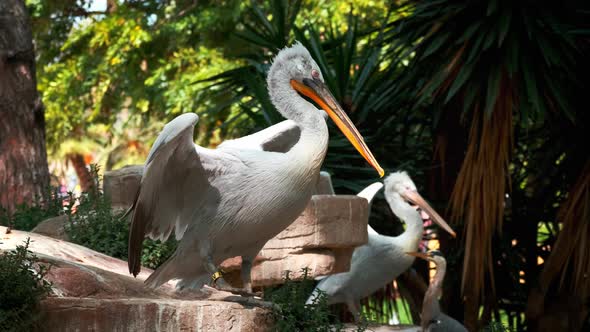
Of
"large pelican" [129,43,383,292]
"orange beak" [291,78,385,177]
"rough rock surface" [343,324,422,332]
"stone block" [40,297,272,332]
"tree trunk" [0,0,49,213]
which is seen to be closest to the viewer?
"stone block" [40,297,272,332]

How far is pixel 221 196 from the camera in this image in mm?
4875

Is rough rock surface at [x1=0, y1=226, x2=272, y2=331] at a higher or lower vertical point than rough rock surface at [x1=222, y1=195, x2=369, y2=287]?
lower

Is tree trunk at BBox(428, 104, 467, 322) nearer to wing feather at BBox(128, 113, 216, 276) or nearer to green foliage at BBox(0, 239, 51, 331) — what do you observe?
wing feather at BBox(128, 113, 216, 276)

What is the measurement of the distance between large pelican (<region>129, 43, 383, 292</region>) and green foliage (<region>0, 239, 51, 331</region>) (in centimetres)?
65

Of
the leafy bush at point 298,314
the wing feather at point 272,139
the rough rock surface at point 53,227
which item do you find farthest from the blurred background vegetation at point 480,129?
the leafy bush at point 298,314

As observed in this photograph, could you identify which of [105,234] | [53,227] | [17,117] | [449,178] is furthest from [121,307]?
[449,178]

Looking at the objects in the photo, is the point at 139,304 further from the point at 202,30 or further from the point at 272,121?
the point at 202,30

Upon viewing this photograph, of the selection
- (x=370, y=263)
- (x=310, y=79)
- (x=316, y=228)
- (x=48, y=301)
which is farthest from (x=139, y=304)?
(x=370, y=263)

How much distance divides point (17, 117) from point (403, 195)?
11.8ft

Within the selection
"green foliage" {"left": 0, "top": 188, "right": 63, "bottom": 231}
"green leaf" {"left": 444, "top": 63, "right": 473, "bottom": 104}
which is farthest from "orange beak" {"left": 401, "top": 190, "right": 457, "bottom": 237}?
"green foliage" {"left": 0, "top": 188, "right": 63, "bottom": 231}

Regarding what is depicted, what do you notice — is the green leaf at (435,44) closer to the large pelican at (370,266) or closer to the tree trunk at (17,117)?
the large pelican at (370,266)

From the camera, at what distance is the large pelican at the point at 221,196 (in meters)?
4.71

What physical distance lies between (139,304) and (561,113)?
580 centimetres

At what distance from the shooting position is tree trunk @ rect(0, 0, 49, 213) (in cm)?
796
